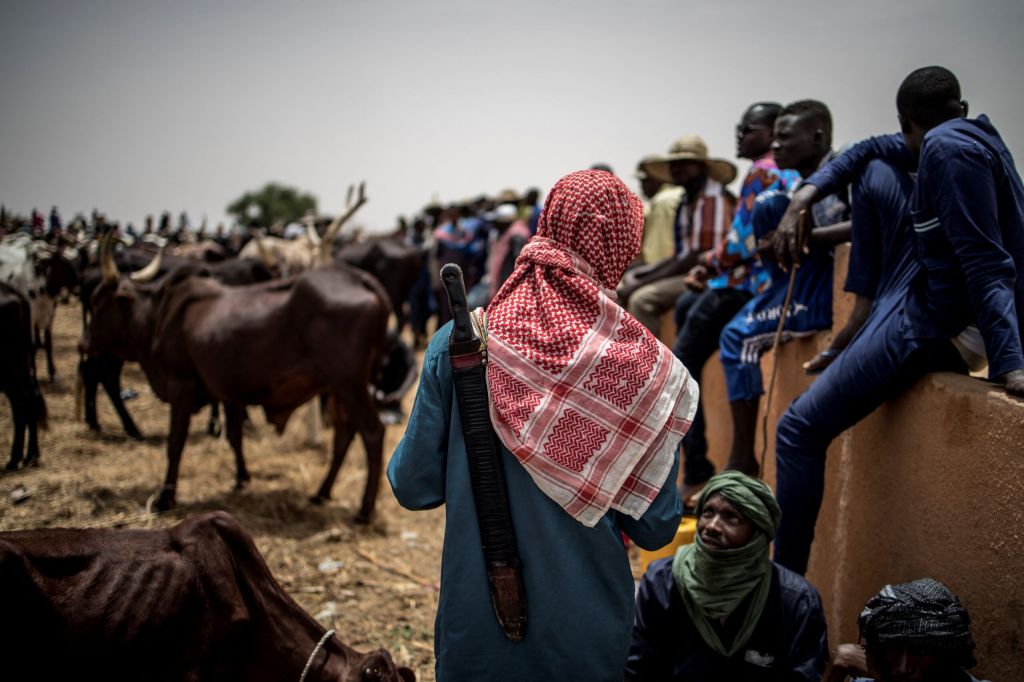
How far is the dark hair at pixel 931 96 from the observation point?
2.68 meters

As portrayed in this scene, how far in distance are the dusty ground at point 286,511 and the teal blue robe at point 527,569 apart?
6.76 feet

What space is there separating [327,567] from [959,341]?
395cm

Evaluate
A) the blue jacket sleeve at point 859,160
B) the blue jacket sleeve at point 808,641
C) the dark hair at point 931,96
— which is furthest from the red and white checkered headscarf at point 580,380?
the blue jacket sleeve at point 859,160

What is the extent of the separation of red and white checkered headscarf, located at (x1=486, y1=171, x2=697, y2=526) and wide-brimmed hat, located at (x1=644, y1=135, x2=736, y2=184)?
3608 millimetres

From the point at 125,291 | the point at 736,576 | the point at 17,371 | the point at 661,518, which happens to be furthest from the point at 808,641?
the point at 17,371

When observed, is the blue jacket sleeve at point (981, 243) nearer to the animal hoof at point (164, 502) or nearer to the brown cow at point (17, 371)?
the animal hoof at point (164, 502)

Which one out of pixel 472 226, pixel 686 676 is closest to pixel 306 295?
pixel 686 676

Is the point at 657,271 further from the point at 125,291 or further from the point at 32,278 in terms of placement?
the point at 32,278

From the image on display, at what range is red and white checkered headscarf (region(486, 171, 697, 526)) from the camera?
181cm

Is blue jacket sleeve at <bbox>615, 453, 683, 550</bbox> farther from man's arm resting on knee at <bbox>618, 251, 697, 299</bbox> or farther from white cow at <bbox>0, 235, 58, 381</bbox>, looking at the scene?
white cow at <bbox>0, 235, 58, 381</bbox>

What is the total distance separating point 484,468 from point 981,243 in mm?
1709

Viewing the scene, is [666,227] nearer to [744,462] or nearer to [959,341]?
[744,462]

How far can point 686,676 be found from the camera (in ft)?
9.21

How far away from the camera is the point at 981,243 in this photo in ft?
7.79
